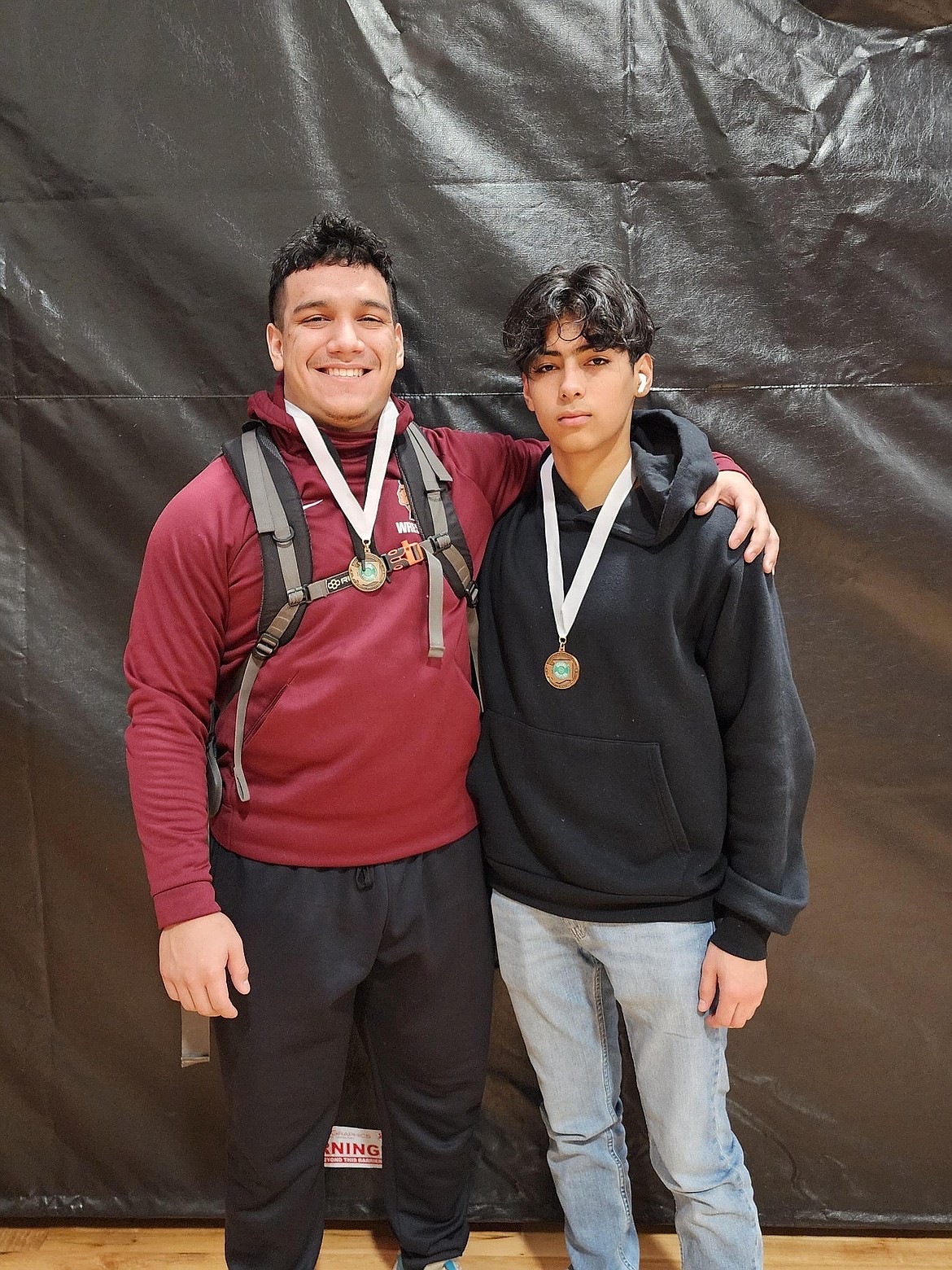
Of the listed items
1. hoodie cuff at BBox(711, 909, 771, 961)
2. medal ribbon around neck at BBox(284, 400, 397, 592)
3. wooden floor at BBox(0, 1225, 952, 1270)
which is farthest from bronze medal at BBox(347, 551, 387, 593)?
wooden floor at BBox(0, 1225, 952, 1270)

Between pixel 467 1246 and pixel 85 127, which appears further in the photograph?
pixel 467 1246

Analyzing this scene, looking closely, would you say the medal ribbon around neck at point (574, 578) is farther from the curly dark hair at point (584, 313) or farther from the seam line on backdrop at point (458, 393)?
the seam line on backdrop at point (458, 393)

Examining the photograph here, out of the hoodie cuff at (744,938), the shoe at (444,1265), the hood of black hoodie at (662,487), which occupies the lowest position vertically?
the shoe at (444,1265)

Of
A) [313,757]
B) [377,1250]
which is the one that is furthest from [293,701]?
[377,1250]

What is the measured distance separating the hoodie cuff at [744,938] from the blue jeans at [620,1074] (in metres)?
0.05

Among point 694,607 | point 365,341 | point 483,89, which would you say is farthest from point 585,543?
point 483,89

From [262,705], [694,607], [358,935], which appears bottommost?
[358,935]

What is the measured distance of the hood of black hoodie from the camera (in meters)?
1.43

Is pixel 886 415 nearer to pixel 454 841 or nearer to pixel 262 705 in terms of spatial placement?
pixel 454 841

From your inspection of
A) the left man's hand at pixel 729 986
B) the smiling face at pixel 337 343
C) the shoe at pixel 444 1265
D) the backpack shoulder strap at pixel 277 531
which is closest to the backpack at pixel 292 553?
the backpack shoulder strap at pixel 277 531

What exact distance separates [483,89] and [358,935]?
146 centimetres

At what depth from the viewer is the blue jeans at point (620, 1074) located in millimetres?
Result: 1488

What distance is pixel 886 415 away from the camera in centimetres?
181

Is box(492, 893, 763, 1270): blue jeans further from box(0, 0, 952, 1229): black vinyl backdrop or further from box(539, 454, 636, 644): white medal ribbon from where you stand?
box(539, 454, 636, 644): white medal ribbon
